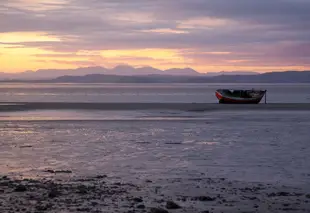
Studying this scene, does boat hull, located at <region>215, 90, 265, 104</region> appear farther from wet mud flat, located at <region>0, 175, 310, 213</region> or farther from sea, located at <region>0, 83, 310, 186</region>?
wet mud flat, located at <region>0, 175, 310, 213</region>

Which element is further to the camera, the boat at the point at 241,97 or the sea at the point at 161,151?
the boat at the point at 241,97

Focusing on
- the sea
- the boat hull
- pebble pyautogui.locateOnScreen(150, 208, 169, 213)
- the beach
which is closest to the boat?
the boat hull

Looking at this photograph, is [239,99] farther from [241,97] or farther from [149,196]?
[149,196]

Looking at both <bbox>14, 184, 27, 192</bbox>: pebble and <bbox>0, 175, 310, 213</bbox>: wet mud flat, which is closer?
<bbox>0, 175, 310, 213</bbox>: wet mud flat

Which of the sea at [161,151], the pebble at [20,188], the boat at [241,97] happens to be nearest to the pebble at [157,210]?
the pebble at [20,188]

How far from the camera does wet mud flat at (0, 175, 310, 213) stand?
9.85 metres

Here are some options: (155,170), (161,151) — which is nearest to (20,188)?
(155,170)

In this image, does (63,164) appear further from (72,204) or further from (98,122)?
(98,122)

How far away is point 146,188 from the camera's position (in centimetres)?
1183

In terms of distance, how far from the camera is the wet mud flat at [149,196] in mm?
9852

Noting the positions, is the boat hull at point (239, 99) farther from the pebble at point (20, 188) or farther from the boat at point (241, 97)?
the pebble at point (20, 188)

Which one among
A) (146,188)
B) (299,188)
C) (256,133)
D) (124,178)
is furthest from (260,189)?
(256,133)

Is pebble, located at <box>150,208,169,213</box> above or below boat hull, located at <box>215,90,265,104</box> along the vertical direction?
below

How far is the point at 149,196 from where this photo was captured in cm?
1097
